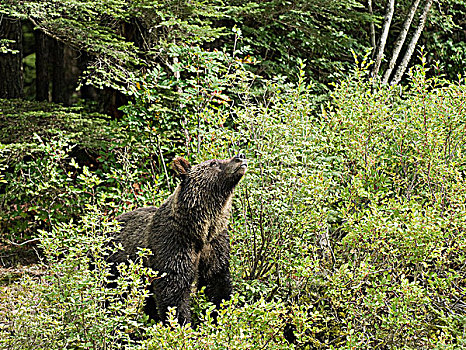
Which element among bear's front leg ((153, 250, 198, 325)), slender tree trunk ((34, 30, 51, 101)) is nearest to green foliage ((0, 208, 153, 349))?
bear's front leg ((153, 250, 198, 325))

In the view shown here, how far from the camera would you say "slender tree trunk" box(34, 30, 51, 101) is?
39.8 feet

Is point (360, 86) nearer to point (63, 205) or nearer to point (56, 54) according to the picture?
point (63, 205)

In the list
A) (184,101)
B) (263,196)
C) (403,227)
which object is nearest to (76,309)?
(263,196)

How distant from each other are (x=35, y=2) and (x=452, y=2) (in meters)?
8.66

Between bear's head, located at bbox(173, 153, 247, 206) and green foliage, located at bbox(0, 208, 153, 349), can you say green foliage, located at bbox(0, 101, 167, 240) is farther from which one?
green foliage, located at bbox(0, 208, 153, 349)

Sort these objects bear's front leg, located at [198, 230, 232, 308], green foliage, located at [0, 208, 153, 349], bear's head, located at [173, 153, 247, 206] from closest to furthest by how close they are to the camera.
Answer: green foliage, located at [0, 208, 153, 349], bear's head, located at [173, 153, 247, 206], bear's front leg, located at [198, 230, 232, 308]

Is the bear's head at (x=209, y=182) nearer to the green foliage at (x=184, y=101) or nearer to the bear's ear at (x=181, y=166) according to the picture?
the bear's ear at (x=181, y=166)

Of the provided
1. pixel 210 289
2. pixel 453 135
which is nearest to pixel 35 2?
pixel 210 289

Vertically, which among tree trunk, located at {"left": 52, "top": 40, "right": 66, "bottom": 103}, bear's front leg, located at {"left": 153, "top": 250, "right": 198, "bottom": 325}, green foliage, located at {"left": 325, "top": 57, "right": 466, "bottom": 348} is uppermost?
green foliage, located at {"left": 325, "top": 57, "right": 466, "bottom": 348}

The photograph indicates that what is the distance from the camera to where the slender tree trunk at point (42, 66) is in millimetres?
12133

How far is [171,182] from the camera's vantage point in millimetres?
7051

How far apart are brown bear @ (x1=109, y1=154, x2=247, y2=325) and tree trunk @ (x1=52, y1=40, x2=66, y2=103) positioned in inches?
314

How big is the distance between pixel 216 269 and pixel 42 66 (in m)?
9.20

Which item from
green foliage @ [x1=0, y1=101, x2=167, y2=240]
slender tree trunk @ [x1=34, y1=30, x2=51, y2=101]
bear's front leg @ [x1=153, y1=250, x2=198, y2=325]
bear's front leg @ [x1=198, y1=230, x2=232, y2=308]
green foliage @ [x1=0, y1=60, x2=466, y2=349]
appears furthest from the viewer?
slender tree trunk @ [x1=34, y1=30, x2=51, y2=101]
